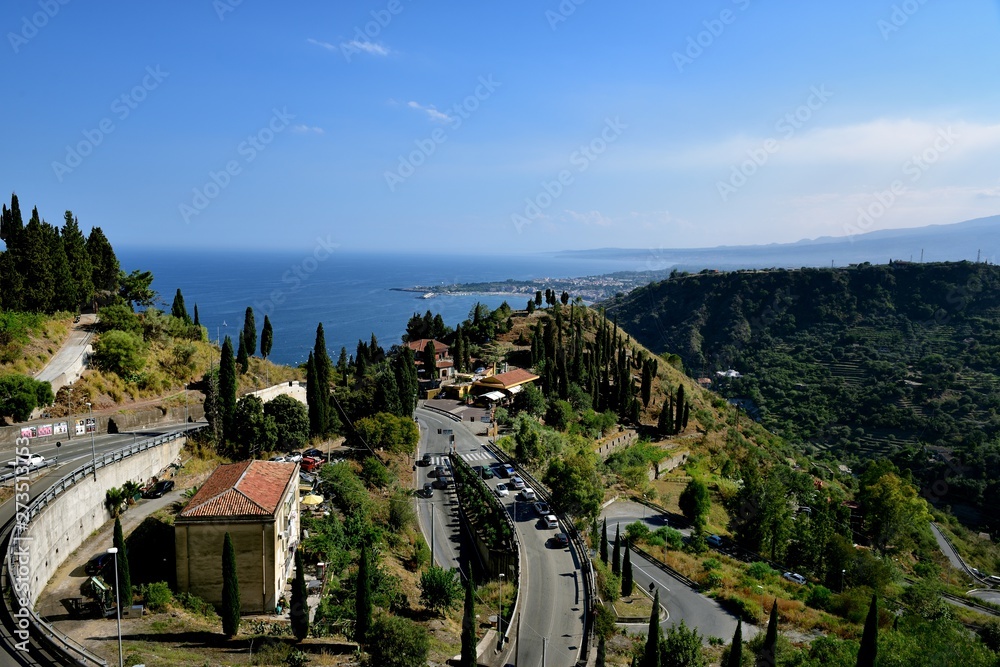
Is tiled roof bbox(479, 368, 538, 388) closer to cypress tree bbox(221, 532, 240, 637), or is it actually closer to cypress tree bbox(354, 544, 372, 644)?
cypress tree bbox(354, 544, 372, 644)

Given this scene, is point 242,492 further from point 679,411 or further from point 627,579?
point 679,411

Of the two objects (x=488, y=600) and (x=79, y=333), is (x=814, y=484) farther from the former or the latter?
(x=79, y=333)

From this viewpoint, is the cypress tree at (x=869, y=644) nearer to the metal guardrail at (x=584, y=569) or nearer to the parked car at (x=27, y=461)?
the metal guardrail at (x=584, y=569)

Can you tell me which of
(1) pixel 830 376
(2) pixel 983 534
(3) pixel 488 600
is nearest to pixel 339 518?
(3) pixel 488 600

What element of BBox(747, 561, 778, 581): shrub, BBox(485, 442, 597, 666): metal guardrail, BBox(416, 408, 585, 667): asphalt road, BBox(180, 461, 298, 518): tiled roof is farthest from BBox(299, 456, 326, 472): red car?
BBox(747, 561, 778, 581): shrub

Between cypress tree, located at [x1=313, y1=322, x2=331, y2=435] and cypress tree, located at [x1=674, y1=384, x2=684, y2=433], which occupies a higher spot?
cypress tree, located at [x1=313, y1=322, x2=331, y2=435]

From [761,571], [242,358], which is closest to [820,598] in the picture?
[761,571]

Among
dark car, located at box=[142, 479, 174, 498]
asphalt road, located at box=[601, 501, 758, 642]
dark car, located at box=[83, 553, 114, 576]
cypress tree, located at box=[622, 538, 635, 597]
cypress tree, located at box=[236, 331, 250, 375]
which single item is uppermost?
cypress tree, located at box=[236, 331, 250, 375]
